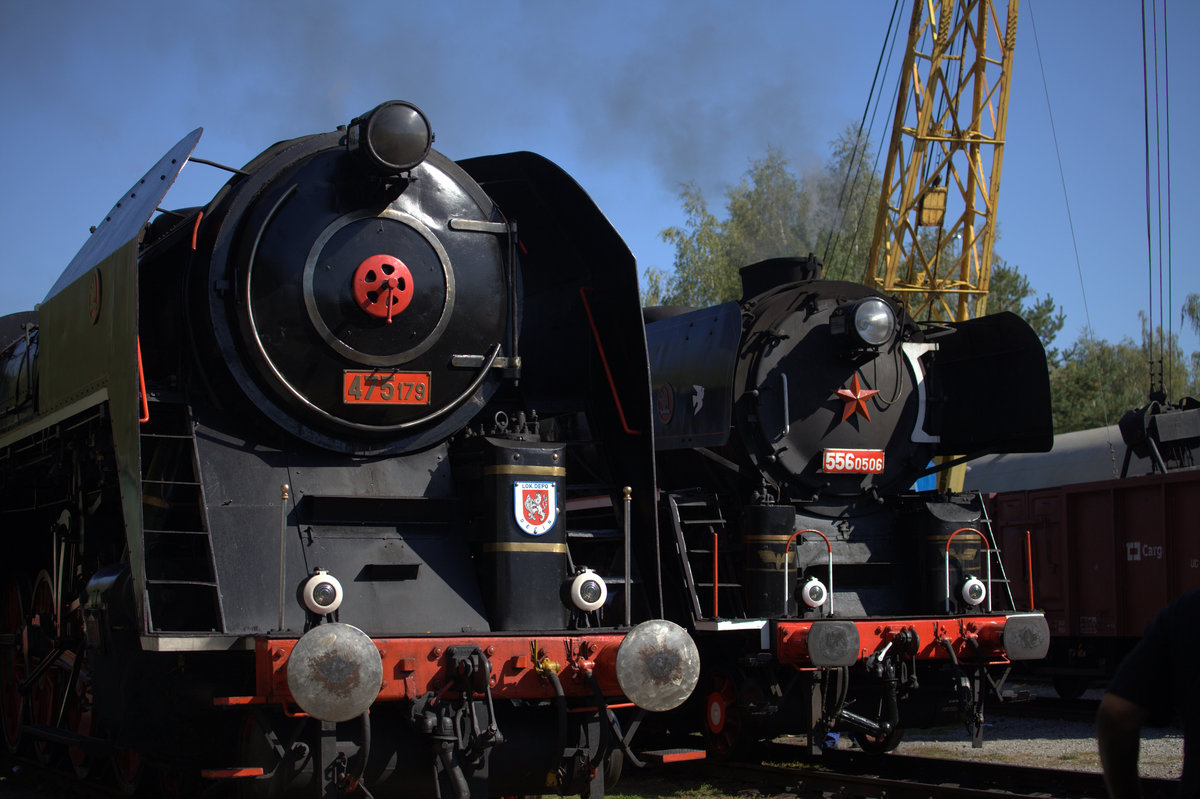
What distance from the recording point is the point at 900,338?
8969 millimetres

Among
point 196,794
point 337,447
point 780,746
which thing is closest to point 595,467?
point 337,447

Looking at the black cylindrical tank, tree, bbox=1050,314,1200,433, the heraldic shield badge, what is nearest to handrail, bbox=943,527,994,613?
the black cylindrical tank

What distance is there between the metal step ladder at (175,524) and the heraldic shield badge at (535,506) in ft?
4.51

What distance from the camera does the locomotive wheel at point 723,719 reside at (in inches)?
313

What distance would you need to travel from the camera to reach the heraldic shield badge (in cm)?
557

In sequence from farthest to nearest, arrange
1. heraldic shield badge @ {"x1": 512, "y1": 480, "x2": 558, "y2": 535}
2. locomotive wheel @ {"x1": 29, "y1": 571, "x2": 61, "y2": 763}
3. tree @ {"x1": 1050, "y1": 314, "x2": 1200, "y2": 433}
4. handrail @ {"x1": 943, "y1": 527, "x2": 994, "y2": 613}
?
tree @ {"x1": 1050, "y1": 314, "x2": 1200, "y2": 433}
handrail @ {"x1": 943, "y1": 527, "x2": 994, "y2": 613}
locomotive wheel @ {"x1": 29, "y1": 571, "x2": 61, "y2": 763}
heraldic shield badge @ {"x1": 512, "y1": 480, "x2": 558, "y2": 535}

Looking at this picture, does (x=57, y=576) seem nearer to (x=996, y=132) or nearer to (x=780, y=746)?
(x=780, y=746)

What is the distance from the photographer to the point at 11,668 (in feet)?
27.7

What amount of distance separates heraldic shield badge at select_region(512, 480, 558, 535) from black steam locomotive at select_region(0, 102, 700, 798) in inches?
0.5

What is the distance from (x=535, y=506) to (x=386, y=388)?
3.00ft

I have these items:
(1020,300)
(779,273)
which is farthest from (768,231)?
(779,273)

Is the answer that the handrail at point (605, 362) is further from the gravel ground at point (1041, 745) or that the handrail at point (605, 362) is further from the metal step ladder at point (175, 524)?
the gravel ground at point (1041, 745)

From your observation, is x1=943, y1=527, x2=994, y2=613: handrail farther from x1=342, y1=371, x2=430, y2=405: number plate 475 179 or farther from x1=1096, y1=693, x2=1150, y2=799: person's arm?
x1=1096, y1=693, x2=1150, y2=799: person's arm

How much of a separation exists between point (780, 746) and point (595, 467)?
3869mm
